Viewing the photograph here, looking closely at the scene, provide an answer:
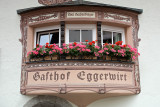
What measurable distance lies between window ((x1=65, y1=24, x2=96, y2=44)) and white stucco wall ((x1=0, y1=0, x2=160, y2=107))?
4.01ft

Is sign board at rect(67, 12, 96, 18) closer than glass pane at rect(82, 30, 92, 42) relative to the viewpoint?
Yes

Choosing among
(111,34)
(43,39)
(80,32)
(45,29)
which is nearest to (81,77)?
(80,32)

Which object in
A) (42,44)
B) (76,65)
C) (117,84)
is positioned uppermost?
(42,44)

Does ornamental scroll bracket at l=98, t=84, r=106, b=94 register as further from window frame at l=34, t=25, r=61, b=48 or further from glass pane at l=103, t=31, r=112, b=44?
window frame at l=34, t=25, r=61, b=48

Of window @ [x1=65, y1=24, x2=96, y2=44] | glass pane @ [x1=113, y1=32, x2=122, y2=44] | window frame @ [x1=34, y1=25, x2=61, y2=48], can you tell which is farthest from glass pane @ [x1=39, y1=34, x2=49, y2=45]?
glass pane @ [x1=113, y1=32, x2=122, y2=44]

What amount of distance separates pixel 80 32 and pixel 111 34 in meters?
1.17

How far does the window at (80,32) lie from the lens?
8602mm

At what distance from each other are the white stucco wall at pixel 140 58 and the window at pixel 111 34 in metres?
0.73

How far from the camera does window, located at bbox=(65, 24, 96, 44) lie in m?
8.60

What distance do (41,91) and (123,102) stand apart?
289 centimetres

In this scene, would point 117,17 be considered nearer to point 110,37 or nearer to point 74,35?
point 110,37
